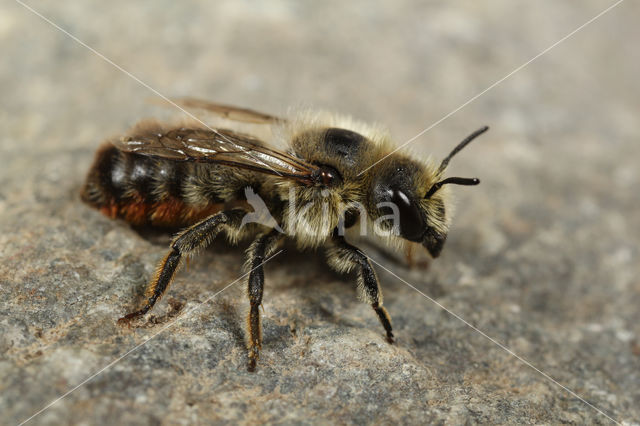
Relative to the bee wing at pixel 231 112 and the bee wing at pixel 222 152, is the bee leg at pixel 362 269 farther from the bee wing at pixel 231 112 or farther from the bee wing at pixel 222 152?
the bee wing at pixel 231 112

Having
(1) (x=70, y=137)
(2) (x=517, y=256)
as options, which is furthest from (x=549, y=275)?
(1) (x=70, y=137)

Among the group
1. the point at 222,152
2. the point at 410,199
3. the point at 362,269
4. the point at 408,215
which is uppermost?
the point at 410,199

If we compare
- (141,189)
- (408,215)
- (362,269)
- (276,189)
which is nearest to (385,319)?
(362,269)

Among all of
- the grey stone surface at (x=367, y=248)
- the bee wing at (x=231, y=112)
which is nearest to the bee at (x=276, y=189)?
the grey stone surface at (x=367, y=248)

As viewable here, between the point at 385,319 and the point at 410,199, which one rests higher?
the point at 410,199

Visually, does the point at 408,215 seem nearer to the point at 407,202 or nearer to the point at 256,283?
the point at 407,202

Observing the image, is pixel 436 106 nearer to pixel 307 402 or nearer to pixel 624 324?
pixel 624 324

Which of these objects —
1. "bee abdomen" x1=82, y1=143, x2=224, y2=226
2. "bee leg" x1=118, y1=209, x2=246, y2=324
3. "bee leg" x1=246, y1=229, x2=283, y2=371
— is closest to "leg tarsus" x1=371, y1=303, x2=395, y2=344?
"bee leg" x1=246, y1=229, x2=283, y2=371
